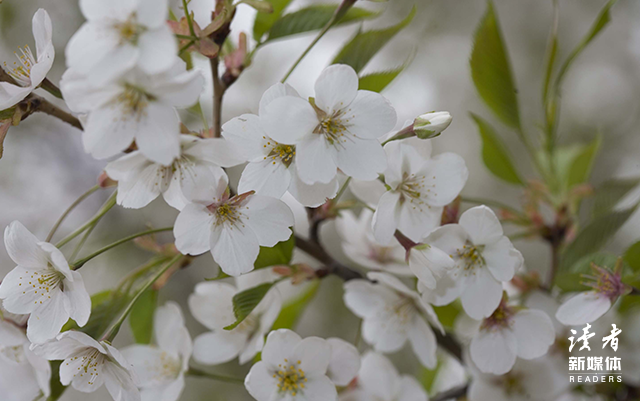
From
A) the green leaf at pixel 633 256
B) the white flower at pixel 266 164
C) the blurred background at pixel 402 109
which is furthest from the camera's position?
the blurred background at pixel 402 109

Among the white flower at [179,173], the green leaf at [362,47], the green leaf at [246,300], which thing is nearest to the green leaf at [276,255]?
the green leaf at [246,300]

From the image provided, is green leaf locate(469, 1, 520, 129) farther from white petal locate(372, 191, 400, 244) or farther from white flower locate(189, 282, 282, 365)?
white flower locate(189, 282, 282, 365)

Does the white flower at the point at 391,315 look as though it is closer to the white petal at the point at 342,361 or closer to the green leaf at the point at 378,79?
the white petal at the point at 342,361

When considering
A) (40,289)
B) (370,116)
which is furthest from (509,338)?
(40,289)

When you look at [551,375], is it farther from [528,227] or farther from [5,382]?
[5,382]

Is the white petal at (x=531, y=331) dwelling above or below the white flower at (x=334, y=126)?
below

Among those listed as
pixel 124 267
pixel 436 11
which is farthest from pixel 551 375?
pixel 436 11

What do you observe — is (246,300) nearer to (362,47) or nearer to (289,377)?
(289,377)

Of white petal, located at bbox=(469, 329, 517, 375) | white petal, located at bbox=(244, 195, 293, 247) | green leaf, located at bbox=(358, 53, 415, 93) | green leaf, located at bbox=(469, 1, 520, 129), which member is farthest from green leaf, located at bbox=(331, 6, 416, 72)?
white petal, located at bbox=(469, 329, 517, 375)
